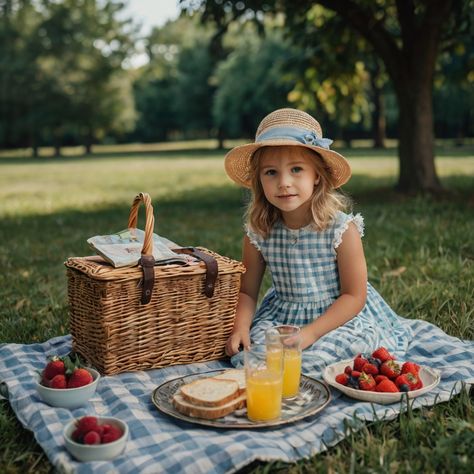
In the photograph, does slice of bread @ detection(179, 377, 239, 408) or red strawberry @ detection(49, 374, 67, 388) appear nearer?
slice of bread @ detection(179, 377, 239, 408)

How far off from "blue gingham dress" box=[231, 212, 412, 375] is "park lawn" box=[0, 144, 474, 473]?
1.64 ft

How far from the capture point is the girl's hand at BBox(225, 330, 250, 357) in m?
3.33

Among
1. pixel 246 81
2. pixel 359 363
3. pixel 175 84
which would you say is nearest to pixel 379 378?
pixel 359 363

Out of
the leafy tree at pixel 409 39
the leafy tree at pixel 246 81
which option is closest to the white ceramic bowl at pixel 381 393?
the leafy tree at pixel 409 39

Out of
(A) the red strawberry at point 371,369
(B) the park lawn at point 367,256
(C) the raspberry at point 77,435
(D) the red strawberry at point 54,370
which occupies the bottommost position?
(B) the park lawn at point 367,256

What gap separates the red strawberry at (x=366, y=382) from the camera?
2713 millimetres

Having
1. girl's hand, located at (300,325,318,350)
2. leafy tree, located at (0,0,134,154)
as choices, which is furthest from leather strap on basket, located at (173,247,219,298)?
leafy tree, located at (0,0,134,154)

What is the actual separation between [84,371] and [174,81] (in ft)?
173

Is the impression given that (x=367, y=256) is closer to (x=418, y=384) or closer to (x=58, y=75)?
(x=418, y=384)

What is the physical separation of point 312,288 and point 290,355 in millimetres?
827

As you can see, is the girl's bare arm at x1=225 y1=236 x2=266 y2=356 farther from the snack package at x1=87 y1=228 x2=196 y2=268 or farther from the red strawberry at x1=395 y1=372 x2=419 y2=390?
the red strawberry at x1=395 y1=372 x2=419 y2=390

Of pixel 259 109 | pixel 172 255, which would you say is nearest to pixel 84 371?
pixel 172 255

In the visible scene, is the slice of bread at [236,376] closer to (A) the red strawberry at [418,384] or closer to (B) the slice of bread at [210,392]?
(B) the slice of bread at [210,392]

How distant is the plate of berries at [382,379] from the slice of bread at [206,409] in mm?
455
